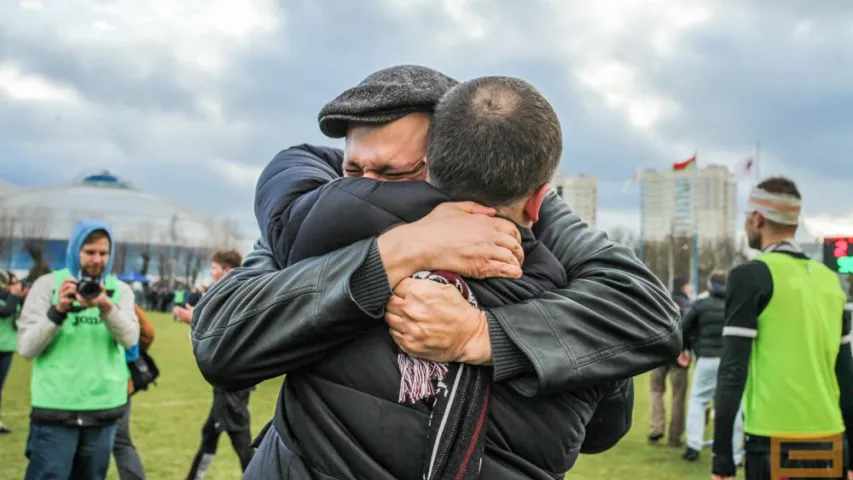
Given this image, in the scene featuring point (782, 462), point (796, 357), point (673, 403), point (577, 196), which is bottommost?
point (673, 403)

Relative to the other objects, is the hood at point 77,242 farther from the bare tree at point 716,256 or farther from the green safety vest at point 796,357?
the bare tree at point 716,256

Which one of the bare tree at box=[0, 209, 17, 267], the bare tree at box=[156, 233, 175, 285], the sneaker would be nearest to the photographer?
the sneaker

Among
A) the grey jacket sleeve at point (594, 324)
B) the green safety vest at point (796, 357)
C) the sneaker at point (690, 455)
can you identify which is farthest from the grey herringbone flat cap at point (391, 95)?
the sneaker at point (690, 455)

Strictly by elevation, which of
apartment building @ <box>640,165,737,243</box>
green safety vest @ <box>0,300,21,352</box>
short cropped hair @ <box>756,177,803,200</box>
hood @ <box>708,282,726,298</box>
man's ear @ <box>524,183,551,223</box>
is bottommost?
green safety vest @ <box>0,300,21,352</box>

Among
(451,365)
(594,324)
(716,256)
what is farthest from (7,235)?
(594,324)

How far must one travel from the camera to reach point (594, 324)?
1645 mm

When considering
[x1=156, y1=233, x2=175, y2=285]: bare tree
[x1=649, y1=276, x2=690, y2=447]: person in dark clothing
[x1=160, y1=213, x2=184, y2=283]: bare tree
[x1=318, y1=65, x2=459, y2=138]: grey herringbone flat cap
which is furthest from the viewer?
[x1=160, y1=213, x2=184, y2=283]: bare tree

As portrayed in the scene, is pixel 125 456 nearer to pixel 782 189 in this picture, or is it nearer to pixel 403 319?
pixel 782 189

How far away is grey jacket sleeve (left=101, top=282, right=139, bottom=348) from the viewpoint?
5355 mm

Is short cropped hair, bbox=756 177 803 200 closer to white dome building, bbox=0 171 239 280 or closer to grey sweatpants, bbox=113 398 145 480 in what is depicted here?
grey sweatpants, bbox=113 398 145 480

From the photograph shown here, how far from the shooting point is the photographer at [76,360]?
5.18 meters

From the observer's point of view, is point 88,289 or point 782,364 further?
point 88,289

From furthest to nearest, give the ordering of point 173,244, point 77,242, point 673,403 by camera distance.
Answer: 1. point 173,244
2. point 673,403
3. point 77,242

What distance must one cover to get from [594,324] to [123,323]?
15.1 ft
